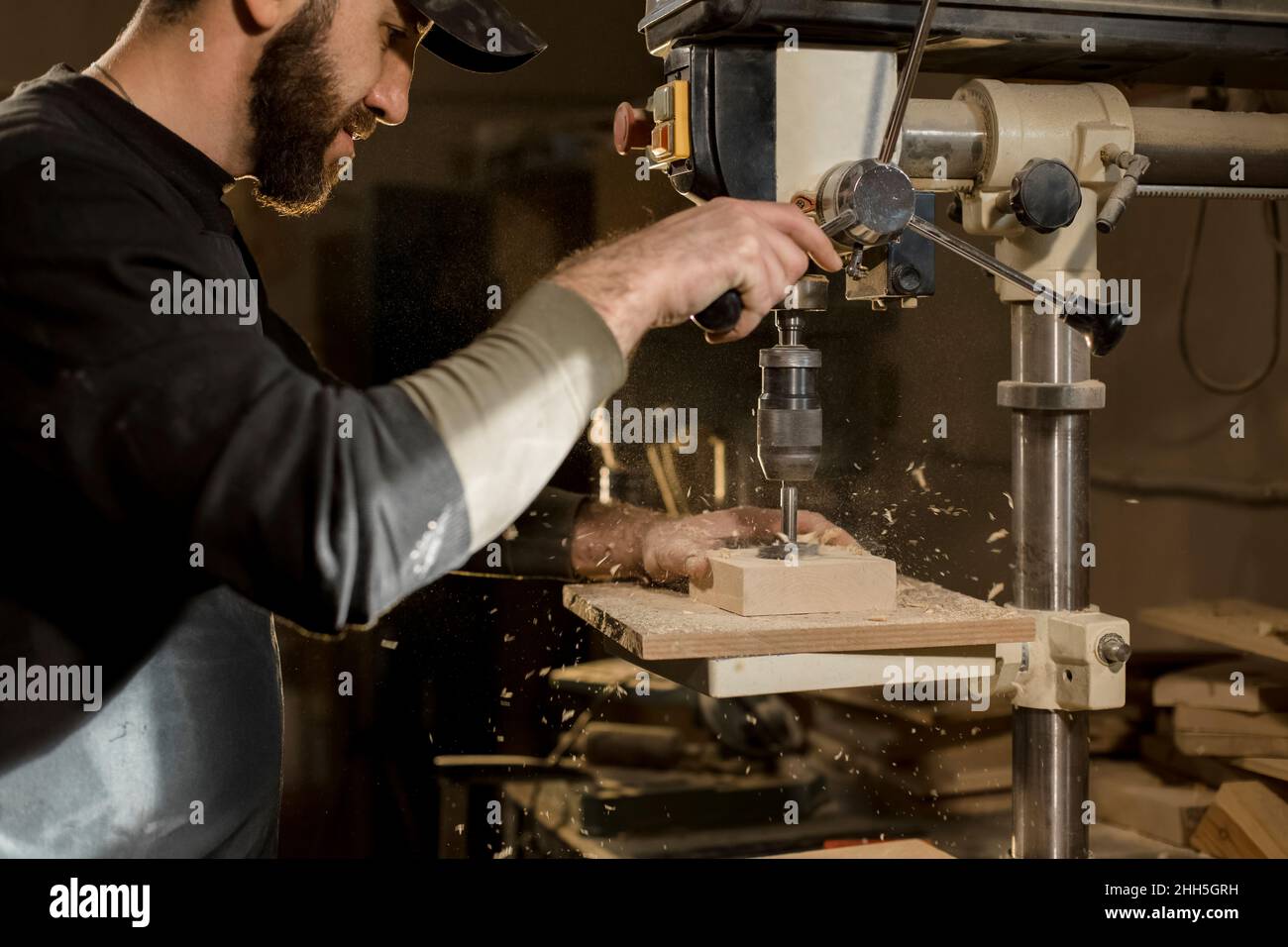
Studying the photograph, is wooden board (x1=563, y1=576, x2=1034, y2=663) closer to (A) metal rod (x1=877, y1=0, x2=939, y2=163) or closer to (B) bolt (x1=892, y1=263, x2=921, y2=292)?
(B) bolt (x1=892, y1=263, x2=921, y2=292)

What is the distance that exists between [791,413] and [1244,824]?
133 centimetres

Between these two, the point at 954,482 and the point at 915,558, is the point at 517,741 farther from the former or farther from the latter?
the point at 954,482

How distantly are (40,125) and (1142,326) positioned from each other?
6.68 ft

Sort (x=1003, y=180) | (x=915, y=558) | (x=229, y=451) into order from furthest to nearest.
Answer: (x=915, y=558), (x=1003, y=180), (x=229, y=451)

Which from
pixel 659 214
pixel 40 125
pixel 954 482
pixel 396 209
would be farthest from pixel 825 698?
pixel 40 125

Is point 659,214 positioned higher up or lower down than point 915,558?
higher up

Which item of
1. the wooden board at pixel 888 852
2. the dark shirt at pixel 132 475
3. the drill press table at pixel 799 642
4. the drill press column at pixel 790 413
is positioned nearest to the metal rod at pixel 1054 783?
the drill press table at pixel 799 642

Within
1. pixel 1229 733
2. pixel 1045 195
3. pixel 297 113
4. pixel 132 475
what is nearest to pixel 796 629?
pixel 1045 195

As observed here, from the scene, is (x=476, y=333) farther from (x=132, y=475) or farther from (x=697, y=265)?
(x=132, y=475)

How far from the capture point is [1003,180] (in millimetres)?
1142

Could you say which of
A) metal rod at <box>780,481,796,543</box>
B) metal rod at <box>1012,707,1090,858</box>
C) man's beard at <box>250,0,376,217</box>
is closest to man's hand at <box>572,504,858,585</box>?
metal rod at <box>780,481,796,543</box>

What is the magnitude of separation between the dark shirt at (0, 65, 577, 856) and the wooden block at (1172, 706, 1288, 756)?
174 centimetres

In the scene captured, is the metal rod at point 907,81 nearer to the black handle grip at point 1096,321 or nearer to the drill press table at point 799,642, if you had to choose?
the black handle grip at point 1096,321

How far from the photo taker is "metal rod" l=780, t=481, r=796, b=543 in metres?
1.19
